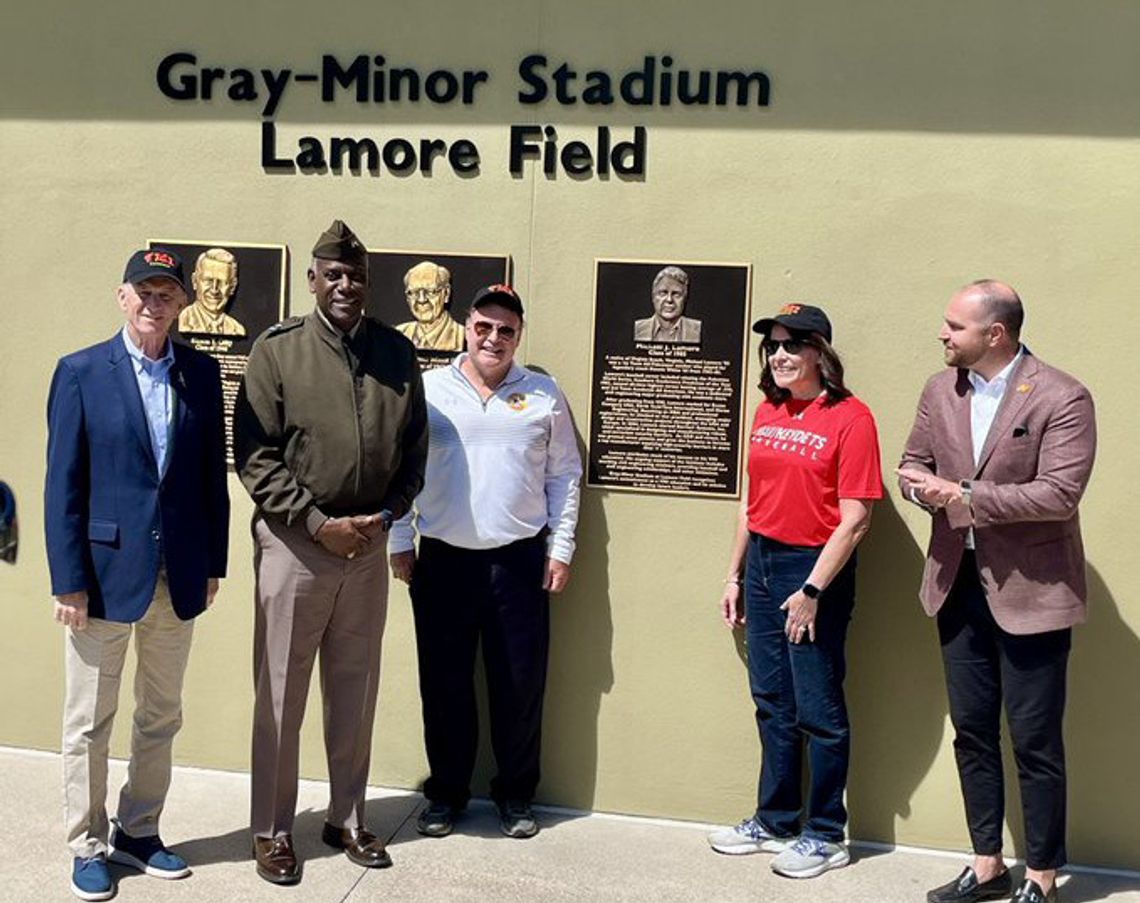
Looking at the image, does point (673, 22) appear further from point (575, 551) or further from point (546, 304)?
point (575, 551)

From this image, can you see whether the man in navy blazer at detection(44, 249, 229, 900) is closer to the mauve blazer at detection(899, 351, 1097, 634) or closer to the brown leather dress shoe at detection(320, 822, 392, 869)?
the brown leather dress shoe at detection(320, 822, 392, 869)

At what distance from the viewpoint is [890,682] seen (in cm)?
466

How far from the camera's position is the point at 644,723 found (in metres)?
4.86

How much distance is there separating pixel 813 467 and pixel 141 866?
2763 millimetres

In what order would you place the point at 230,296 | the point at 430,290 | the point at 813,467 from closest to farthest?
the point at 813,467 < the point at 430,290 < the point at 230,296

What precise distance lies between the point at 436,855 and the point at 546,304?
2.16m

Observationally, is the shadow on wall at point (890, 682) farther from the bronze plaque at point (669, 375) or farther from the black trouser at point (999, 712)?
the bronze plaque at point (669, 375)

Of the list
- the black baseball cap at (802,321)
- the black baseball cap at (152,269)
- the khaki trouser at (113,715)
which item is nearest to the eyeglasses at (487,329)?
the black baseball cap at (802,321)

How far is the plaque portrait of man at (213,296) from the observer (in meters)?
5.00

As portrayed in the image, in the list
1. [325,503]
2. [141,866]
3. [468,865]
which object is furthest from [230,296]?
[468,865]

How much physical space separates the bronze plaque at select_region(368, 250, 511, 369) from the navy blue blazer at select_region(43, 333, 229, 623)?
1.10 m

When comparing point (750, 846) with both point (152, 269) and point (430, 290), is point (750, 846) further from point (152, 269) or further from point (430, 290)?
point (152, 269)

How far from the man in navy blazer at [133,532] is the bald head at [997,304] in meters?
2.61

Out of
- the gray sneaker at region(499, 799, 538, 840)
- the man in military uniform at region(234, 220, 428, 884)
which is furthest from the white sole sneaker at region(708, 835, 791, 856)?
the man in military uniform at region(234, 220, 428, 884)
